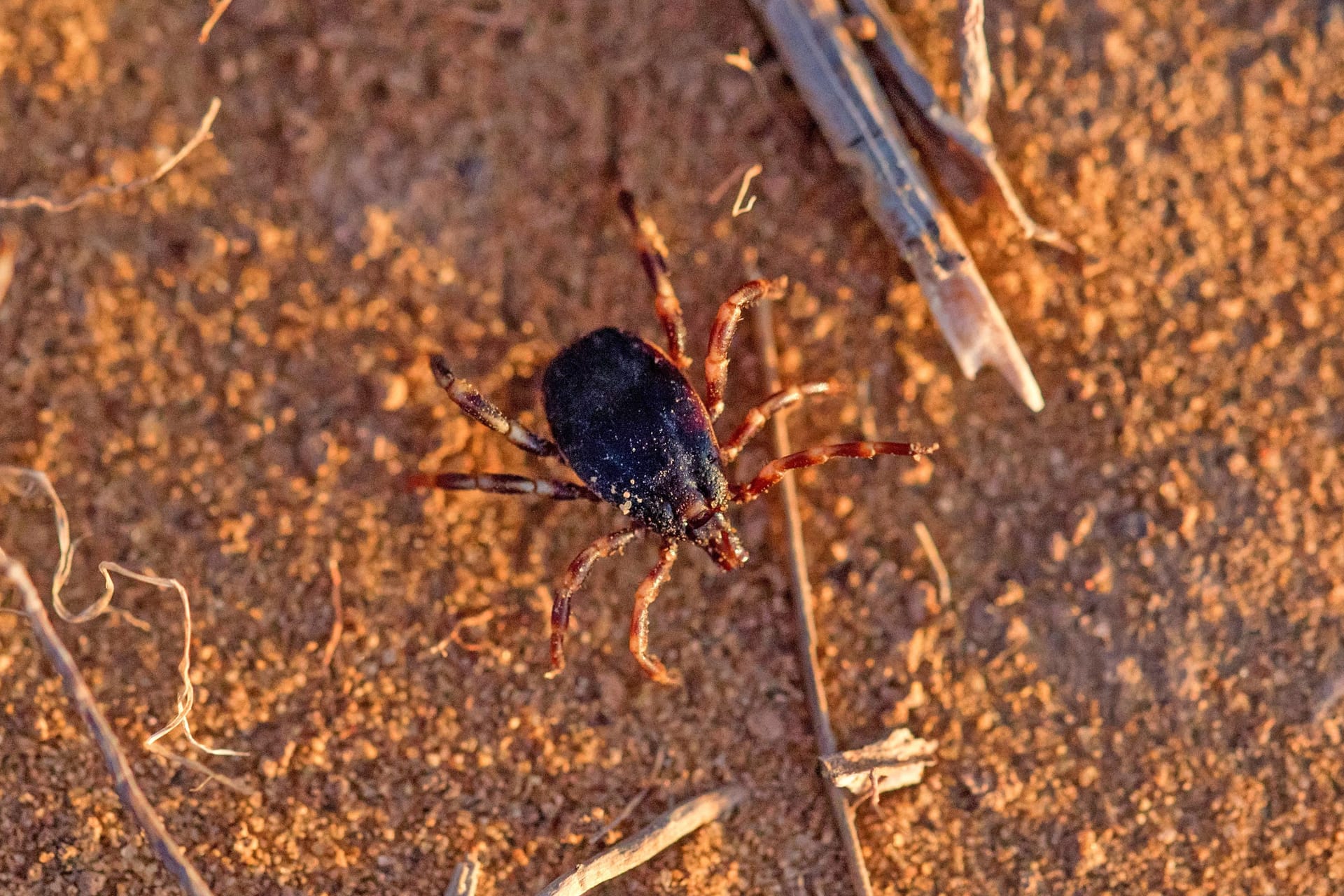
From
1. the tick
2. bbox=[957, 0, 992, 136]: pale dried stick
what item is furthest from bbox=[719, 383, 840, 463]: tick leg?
bbox=[957, 0, 992, 136]: pale dried stick

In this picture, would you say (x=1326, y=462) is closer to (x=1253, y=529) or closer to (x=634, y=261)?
(x=1253, y=529)

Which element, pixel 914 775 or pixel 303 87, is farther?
pixel 303 87

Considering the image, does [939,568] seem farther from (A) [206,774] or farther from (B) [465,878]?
(A) [206,774]

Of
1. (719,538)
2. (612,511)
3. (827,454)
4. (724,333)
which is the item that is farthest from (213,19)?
(827,454)

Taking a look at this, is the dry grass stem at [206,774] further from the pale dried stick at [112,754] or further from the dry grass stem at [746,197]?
the dry grass stem at [746,197]

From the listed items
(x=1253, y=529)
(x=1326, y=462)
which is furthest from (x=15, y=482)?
(x=1326, y=462)

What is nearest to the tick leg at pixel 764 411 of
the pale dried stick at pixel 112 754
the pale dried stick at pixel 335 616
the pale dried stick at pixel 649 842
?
the pale dried stick at pixel 649 842
